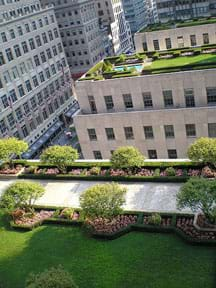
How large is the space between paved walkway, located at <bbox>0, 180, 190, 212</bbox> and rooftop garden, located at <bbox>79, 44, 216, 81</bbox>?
611 inches

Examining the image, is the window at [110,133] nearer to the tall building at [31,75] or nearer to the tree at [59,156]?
the tree at [59,156]

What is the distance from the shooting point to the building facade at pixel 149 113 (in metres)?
42.9

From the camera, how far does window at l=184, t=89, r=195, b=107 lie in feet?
143

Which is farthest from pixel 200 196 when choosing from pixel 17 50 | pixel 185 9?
pixel 185 9

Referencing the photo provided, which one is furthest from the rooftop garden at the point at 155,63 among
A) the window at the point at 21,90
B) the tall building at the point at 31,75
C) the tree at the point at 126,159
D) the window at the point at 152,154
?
the window at the point at 21,90

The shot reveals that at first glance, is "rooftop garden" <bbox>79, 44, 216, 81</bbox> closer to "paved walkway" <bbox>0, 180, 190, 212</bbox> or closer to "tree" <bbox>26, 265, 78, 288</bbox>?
"paved walkway" <bbox>0, 180, 190, 212</bbox>

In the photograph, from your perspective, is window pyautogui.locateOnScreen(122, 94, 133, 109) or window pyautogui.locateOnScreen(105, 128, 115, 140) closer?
window pyautogui.locateOnScreen(122, 94, 133, 109)

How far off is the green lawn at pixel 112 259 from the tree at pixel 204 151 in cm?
891

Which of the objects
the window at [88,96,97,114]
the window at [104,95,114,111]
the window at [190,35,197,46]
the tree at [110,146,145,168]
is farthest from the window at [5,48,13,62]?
the tree at [110,146,145,168]

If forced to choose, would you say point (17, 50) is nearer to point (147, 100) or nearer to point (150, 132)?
point (147, 100)

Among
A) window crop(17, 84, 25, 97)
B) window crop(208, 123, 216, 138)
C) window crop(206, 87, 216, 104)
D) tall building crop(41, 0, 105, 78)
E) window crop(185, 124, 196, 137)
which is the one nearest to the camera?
window crop(208, 123, 216, 138)

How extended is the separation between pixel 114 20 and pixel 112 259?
4657 inches

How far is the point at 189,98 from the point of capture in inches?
1738

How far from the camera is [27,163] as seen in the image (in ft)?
150
